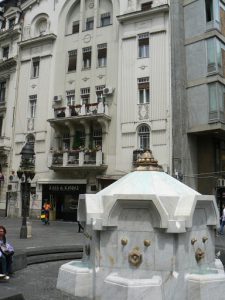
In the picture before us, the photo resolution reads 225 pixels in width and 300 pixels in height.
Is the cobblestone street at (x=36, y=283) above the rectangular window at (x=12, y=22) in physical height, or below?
below

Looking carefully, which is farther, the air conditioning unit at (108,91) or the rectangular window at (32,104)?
the rectangular window at (32,104)

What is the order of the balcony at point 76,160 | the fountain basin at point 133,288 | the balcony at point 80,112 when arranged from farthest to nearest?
the balcony at point 80,112
the balcony at point 76,160
the fountain basin at point 133,288

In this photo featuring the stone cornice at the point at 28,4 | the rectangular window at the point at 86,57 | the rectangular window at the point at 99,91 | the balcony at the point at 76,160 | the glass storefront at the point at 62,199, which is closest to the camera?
the balcony at the point at 76,160

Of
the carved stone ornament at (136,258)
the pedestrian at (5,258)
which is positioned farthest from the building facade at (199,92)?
the carved stone ornament at (136,258)

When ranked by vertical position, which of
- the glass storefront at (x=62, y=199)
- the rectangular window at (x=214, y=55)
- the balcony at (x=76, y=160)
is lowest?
the glass storefront at (x=62, y=199)

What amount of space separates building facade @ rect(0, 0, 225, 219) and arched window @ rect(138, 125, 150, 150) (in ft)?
0.24

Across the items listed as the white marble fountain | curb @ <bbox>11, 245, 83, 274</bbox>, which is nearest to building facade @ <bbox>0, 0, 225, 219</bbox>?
curb @ <bbox>11, 245, 83, 274</bbox>

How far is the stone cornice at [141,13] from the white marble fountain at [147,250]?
70.9ft

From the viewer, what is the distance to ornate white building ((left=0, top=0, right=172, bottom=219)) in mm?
24719

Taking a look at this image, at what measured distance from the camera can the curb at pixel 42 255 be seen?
8.12 m

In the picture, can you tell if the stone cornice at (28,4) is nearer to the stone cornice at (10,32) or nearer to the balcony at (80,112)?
the stone cornice at (10,32)

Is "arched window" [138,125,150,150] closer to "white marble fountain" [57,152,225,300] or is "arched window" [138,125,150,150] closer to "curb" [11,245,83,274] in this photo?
"curb" [11,245,83,274]

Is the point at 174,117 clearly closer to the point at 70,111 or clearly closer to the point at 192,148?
the point at 192,148

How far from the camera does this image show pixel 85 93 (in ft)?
91.4
